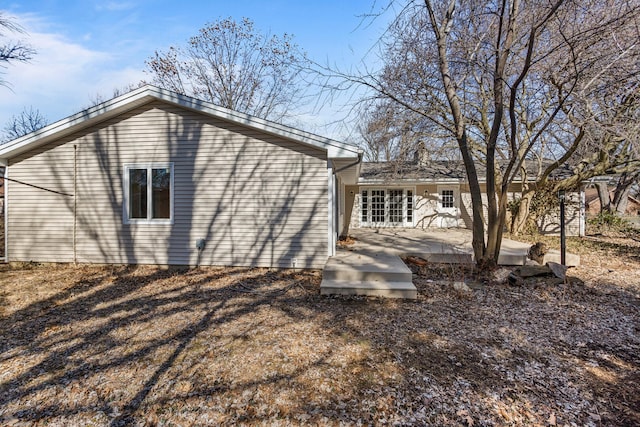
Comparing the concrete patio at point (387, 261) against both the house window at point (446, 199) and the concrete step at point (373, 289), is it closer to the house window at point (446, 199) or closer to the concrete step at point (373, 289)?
the concrete step at point (373, 289)

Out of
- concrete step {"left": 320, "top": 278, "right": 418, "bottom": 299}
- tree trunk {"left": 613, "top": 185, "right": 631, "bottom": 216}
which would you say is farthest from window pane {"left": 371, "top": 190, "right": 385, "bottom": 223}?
tree trunk {"left": 613, "top": 185, "right": 631, "bottom": 216}

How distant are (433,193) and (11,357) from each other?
41.9ft

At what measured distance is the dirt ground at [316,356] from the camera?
7.49 ft

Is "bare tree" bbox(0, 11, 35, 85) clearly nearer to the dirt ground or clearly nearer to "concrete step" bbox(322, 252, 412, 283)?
the dirt ground

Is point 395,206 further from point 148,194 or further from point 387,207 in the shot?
point 148,194

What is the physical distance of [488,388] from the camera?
2.51m

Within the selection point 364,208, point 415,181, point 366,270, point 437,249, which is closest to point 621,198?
point 415,181

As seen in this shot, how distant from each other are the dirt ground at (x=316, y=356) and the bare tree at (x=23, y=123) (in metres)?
21.9

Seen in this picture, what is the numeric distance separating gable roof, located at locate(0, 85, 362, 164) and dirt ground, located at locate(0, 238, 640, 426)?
8.82 ft

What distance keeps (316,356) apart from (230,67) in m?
18.8

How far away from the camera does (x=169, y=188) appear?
6.77m

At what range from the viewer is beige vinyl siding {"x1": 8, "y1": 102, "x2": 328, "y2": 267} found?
255 inches

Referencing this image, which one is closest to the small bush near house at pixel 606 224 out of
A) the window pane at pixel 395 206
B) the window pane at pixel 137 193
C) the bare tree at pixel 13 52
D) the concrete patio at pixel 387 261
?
the window pane at pixel 395 206

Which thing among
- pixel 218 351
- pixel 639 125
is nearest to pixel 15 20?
pixel 218 351
